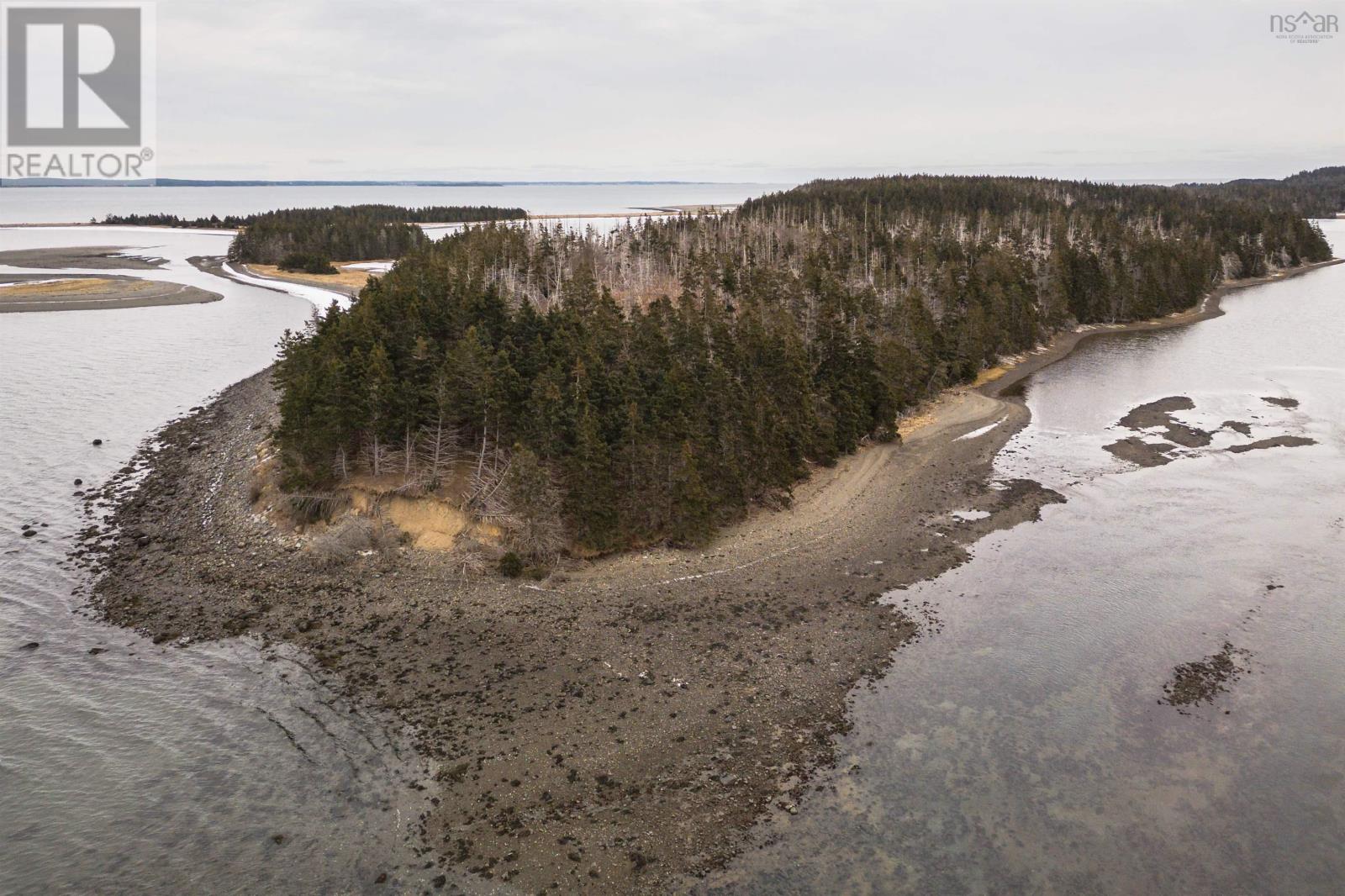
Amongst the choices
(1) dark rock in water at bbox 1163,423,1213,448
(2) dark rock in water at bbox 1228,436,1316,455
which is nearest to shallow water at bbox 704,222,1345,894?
(2) dark rock in water at bbox 1228,436,1316,455

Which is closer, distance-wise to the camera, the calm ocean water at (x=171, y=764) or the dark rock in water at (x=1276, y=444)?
the calm ocean water at (x=171, y=764)

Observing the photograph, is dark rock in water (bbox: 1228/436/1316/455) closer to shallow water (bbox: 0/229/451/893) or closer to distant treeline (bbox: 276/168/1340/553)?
distant treeline (bbox: 276/168/1340/553)

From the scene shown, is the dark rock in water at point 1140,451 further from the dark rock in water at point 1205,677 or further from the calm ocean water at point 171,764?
the calm ocean water at point 171,764

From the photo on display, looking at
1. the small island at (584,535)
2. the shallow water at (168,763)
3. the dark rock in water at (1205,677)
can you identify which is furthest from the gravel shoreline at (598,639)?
the dark rock in water at (1205,677)

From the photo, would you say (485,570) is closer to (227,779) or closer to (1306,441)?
(227,779)

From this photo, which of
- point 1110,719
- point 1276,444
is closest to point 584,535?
point 1110,719
